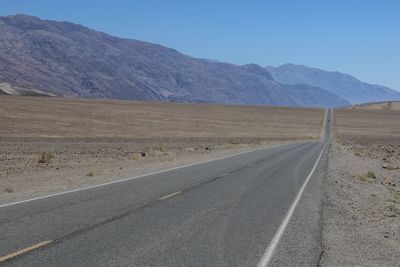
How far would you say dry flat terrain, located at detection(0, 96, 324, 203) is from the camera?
24.2 metres

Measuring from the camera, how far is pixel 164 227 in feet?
37.7

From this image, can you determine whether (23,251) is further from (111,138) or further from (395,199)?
(111,138)

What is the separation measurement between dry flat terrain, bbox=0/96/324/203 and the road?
2.63 metres

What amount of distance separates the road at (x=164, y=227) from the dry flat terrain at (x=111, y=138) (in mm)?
2627

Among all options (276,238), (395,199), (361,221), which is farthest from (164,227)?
(395,199)

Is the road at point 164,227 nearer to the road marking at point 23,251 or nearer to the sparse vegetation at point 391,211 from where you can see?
the road marking at point 23,251

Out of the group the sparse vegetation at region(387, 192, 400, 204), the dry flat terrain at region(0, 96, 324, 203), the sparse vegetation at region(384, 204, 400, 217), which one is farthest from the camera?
the dry flat terrain at region(0, 96, 324, 203)

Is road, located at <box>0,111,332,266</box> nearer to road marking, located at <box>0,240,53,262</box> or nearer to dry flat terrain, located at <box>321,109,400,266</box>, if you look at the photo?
road marking, located at <box>0,240,53,262</box>

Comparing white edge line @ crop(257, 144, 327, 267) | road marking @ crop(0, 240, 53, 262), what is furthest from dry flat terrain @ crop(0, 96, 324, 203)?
white edge line @ crop(257, 144, 327, 267)

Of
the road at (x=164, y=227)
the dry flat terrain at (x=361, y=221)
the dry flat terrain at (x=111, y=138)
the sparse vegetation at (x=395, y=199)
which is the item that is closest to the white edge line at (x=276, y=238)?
the road at (x=164, y=227)

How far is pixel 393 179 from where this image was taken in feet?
93.6

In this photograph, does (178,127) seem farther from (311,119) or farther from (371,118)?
(371,118)

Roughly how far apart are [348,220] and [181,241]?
5328 millimetres

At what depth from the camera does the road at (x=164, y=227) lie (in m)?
9.02
